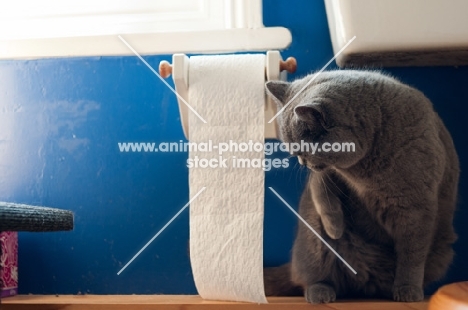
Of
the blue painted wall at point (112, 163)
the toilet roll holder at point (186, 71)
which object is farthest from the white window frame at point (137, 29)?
the toilet roll holder at point (186, 71)

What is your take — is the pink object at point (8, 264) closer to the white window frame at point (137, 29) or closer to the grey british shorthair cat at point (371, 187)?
the white window frame at point (137, 29)

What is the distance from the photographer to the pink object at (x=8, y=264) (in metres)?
0.99

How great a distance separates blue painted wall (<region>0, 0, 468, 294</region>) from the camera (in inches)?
41.4

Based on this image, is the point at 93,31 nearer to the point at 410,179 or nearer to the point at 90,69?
the point at 90,69

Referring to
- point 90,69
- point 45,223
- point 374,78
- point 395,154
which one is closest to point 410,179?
point 395,154

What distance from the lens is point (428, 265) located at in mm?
882

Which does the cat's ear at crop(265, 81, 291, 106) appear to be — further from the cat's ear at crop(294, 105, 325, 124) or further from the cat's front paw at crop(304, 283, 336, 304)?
the cat's front paw at crop(304, 283, 336, 304)

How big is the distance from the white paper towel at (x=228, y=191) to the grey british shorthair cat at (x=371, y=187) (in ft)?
0.19

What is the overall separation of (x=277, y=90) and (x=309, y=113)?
9 cm

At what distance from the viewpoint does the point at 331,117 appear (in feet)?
2.58

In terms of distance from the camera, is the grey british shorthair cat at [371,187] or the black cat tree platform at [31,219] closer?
the black cat tree platform at [31,219]

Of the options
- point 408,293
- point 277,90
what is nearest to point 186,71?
point 277,90

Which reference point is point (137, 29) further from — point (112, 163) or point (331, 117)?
point (331, 117)

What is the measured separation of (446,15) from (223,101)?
Result: 15.9 inches
